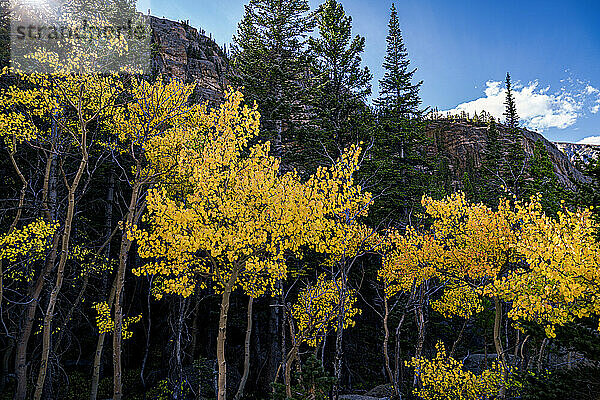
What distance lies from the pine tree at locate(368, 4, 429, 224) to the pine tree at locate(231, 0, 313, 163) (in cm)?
→ 537

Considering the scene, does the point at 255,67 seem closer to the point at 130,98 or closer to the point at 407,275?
the point at 130,98

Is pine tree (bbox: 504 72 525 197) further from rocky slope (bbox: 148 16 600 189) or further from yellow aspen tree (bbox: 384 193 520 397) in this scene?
yellow aspen tree (bbox: 384 193 520 397)

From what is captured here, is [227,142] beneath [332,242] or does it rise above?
above

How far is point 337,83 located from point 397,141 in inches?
211

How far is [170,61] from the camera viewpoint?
131ft

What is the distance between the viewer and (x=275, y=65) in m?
18.4

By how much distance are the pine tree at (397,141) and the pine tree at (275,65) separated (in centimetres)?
537

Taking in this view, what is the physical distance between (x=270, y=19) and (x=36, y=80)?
1429 cm

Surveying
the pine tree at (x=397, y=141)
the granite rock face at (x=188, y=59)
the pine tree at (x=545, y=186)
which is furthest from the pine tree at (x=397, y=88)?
the granite rock face at (x=188, y=59)

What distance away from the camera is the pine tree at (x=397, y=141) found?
18.9 metres

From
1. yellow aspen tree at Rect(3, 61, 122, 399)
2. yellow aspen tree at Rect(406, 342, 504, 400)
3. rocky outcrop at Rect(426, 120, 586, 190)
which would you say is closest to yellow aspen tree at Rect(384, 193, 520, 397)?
yellow aspen tree at Rect(406, 342, 504, 400)

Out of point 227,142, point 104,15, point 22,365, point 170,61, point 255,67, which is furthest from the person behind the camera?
point 170,61

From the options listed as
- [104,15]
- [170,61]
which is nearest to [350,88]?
[104,15]

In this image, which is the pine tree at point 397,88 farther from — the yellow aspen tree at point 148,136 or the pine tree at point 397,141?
the yellow aspen tree at point 148,136
